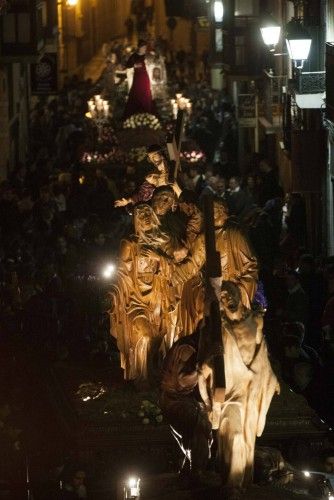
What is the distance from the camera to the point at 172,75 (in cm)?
5659

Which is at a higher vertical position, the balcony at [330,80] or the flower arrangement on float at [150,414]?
the balcony at [330,80]

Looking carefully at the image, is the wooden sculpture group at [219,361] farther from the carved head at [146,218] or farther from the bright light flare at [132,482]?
the carved head at [146,218]

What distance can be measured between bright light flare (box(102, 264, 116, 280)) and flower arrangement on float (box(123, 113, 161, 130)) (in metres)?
13.7

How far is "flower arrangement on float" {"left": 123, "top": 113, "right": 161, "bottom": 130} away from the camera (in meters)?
36.8

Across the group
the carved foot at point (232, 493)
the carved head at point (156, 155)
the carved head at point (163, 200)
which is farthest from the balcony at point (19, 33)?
the carved foot at point (232, 493)

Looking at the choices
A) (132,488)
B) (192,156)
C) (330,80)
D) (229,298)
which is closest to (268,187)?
(192,156)

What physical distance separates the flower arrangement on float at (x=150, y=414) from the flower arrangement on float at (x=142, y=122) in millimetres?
18703

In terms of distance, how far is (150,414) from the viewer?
59.8ft

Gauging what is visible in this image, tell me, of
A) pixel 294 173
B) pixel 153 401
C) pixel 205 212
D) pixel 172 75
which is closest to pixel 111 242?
pixel 294 173

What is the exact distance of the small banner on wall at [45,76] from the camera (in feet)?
139

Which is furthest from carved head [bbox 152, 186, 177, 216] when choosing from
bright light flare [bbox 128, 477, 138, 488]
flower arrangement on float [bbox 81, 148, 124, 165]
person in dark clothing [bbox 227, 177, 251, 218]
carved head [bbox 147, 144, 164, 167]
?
flower arrangement on float [bbox 81, 148, 124, 165]

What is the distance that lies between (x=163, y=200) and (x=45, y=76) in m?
24.0

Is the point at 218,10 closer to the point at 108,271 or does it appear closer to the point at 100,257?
the point at 100,257

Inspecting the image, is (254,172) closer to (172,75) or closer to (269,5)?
(269,5)
